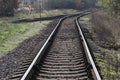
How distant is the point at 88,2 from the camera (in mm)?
105500

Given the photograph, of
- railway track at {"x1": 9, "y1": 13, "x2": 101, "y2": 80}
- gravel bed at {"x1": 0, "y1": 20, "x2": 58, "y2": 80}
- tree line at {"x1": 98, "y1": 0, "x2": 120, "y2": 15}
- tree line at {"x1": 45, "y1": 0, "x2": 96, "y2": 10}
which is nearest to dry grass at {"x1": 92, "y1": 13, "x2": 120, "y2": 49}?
gravel bed at {"x1": 0, "y1": 20, "x2": 58, "y2": 80}

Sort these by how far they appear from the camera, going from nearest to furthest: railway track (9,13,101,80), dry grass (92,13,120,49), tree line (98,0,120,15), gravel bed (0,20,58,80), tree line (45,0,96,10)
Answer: railway track (9,13,101,80)
gravel bed (0,20,58,80)
dry grass (92,13,120,49)
tree line (98,0,120,15)
tree line (45,0,96,10)

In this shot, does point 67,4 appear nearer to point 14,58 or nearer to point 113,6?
point 113,6

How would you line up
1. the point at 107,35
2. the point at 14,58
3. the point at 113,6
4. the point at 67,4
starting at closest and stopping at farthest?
1. the point at 14,58
2. the point at 107,35
3. the point at 113,6
4. the point at 67,4

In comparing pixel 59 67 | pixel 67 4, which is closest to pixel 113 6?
pixel 59 67

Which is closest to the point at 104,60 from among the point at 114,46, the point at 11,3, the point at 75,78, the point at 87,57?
the point at 87,57

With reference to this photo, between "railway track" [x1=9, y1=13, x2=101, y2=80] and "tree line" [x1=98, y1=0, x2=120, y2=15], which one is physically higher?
"railway track" [x1=9, y1=13, x2=101, y2=80]

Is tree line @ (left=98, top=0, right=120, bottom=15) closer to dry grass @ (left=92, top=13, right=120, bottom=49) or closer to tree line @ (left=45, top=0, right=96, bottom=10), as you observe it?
dry grass @ (left=92, top=13, right=120, bottom=49)

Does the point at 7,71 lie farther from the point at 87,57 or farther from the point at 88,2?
the point at 88,2

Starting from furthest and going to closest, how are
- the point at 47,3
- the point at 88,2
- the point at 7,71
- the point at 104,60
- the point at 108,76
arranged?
the point at 88,2 → the point at 47,3 → the point at 104,60 → the point at 7,71 → the point at 108,76

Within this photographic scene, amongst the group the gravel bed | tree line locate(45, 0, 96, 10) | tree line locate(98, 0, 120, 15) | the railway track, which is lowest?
tree line locate(45, 0, 96, 10)

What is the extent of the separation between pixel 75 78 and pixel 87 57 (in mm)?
2437

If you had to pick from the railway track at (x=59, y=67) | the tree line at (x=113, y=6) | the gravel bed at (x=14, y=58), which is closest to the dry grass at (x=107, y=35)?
the gravel bed at (x=14, y=58)

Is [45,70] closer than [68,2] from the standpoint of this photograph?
Yes
